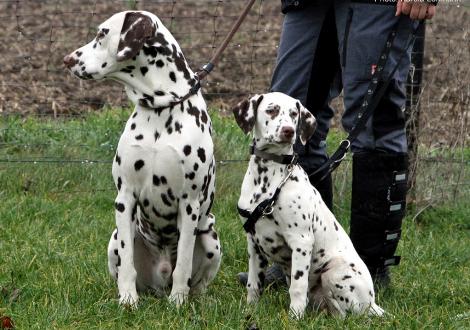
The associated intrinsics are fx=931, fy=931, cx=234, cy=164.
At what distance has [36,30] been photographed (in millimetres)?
12352

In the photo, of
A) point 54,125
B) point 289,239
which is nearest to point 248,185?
point 289,239

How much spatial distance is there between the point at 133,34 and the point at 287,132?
3.01ft

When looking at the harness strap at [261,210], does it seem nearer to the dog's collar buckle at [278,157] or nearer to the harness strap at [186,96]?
the dog's collar buckle at [278,157]

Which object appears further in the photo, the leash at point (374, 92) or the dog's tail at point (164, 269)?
the dog's tail at point (164, 269)

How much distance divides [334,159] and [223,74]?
606 cm

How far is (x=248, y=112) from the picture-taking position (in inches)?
192

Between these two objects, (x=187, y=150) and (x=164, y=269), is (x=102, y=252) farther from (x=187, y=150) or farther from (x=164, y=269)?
(x=187, y=150)

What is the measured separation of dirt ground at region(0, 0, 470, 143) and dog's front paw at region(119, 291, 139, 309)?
312cm

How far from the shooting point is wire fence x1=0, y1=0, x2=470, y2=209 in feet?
24.1

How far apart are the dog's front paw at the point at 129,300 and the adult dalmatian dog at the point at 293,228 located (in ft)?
2.01

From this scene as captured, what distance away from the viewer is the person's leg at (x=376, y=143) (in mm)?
5035

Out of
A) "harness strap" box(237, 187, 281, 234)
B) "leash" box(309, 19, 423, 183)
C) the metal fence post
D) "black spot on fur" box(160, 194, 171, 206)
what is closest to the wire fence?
the metal fence post

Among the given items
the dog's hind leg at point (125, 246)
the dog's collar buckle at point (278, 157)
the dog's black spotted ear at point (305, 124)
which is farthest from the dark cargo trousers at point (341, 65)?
the dog's hind leg at point (125, 246)

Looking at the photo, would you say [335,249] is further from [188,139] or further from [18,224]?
[18,224]
